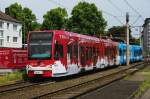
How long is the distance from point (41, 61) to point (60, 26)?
71466 mm

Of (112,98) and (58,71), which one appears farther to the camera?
(58,71)

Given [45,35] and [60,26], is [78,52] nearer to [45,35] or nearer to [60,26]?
[45,35]

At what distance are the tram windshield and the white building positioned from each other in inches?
2812

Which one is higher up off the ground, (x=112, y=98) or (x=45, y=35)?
(x=45, y=35)

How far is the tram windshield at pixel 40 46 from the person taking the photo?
84.7 feet

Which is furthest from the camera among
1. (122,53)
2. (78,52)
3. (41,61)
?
(122,53)

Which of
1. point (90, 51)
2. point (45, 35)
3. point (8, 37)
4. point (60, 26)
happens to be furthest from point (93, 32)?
point (45, 35)

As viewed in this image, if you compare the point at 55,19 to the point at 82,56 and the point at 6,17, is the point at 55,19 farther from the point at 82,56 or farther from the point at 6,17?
the point at 82,56

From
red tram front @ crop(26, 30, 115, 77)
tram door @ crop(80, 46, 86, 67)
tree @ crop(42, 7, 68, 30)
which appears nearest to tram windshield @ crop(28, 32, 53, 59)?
red tram front @ crop(26, 30, 115, 77)

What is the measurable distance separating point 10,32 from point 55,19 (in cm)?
1210

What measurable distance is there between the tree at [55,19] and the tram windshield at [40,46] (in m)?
70.5

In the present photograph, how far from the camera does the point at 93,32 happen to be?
9288cm

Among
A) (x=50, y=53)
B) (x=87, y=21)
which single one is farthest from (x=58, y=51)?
(x=87, y=21)

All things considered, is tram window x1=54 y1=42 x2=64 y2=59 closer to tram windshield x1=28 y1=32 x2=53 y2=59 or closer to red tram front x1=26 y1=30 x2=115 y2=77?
red tram front x1=26 y1=30 x2=115 y2=77
